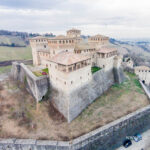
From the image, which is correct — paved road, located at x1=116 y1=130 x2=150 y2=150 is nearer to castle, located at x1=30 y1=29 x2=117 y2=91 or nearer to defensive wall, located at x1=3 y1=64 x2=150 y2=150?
defensive wall, located at x1=3 y1=64 x2=150 y2=150

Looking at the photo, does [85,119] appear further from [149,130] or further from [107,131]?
[149,130]

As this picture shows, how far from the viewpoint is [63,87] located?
59.9 ft

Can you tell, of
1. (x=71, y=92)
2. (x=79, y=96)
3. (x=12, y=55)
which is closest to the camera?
(x=71, y=92)

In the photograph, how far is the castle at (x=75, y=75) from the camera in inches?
698

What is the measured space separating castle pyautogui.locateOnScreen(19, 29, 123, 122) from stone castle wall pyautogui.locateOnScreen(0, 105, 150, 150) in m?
4.04

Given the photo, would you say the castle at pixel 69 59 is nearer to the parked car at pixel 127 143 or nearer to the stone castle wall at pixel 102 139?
the stone castle wall at pixel 102 139

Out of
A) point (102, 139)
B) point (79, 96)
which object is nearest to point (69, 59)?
point (79, 96)

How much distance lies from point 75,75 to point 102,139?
1052 cm

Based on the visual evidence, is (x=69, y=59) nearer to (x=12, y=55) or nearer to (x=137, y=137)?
(x=137, y=137)

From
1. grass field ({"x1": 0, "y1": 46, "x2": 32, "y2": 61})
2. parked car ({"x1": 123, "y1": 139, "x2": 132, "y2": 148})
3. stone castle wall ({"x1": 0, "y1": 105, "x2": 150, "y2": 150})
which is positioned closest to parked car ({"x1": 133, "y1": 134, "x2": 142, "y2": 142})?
stone castle wall ({"x1": 0, "y1": 105, "x2": 150, "y2": 150})

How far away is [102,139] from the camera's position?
16.2 m

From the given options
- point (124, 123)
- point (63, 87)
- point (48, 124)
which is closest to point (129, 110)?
point (124, 123)

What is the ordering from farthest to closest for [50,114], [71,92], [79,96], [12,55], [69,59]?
[12,55] < [79,96] < [50,114] < [71,92] < [69,59]

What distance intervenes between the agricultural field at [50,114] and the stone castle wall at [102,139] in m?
0.96
